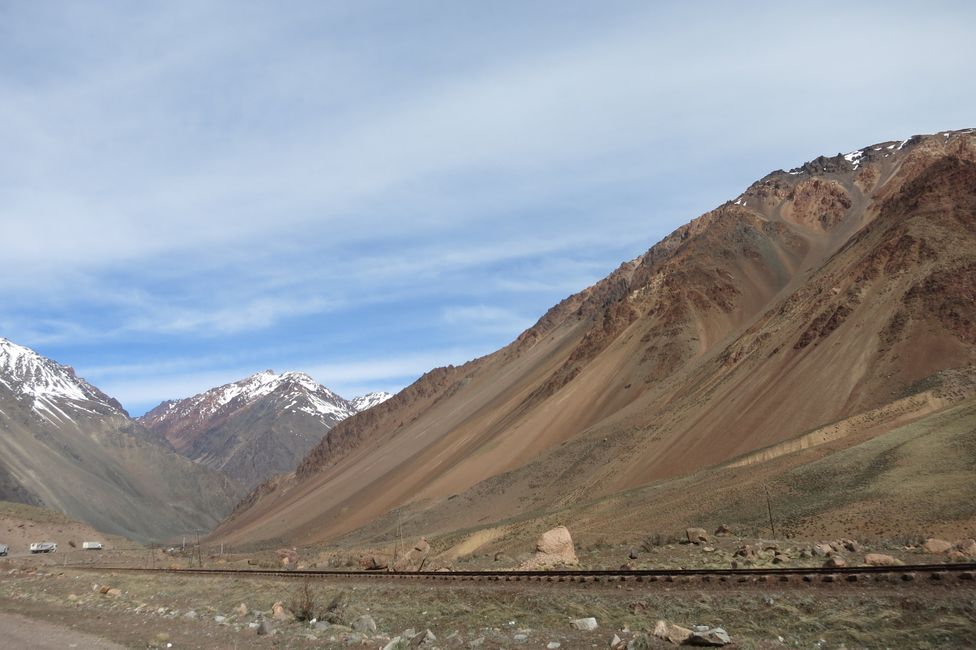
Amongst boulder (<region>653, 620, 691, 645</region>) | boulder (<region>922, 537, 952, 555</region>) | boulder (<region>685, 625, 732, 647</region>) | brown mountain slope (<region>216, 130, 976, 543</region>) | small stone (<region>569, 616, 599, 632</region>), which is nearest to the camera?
boulder (<region>685, 625, 732, 647</region>)

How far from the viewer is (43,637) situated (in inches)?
629

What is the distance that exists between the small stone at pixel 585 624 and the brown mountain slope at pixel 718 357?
39.4 meters

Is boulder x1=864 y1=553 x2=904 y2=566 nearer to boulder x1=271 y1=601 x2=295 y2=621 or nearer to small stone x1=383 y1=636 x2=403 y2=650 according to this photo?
small stone x1=383 y1=636 x2=403 y2=650

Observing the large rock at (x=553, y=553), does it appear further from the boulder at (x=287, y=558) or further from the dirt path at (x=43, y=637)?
the boulder at (x=287, y=558)

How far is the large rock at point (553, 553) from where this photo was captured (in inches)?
936

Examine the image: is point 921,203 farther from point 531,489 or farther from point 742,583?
Answer: point 742,583

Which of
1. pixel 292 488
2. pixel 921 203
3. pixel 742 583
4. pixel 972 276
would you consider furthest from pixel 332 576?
pixel 292 488

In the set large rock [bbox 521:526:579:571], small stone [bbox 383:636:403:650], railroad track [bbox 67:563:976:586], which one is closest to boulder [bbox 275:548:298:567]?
large rock [bbox 521:526:579:571]

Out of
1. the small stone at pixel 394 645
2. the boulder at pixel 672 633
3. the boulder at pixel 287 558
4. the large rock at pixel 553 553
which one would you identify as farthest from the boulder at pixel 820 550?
the boulder at pixel 287 558

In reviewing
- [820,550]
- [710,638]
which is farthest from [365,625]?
[820,550]

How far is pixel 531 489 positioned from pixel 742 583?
52.9 metres

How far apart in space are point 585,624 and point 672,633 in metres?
2.17

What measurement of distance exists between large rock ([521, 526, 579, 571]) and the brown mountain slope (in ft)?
93.3

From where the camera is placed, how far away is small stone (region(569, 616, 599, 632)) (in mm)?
13211
